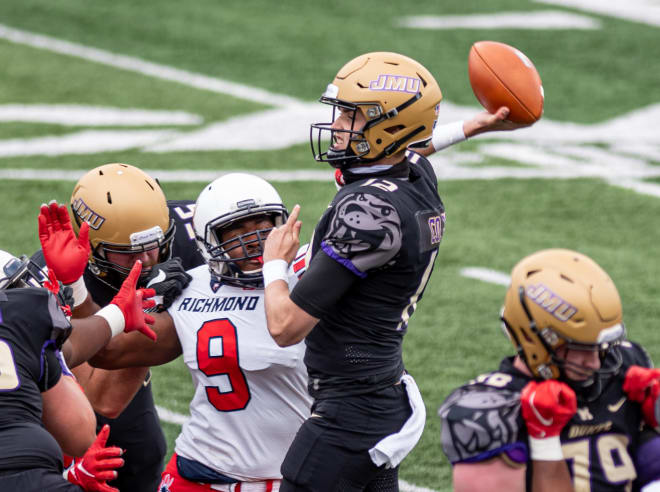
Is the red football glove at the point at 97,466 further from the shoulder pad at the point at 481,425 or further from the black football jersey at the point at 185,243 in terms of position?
the black football jersey at the point at 185,243

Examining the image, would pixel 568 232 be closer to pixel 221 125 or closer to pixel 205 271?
pixel 221 125

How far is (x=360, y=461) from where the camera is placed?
3895mm

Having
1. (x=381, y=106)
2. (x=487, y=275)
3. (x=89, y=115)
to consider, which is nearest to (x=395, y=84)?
(x=381, y=106)

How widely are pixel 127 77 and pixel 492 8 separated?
5.70 metres

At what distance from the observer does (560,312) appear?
331 centimetres

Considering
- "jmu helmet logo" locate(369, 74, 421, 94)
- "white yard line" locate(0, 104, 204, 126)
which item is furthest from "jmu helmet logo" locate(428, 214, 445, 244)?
"white yard line" locate(0, 104, 204, 126)

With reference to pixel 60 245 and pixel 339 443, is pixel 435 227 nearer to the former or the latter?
pixel 339 443

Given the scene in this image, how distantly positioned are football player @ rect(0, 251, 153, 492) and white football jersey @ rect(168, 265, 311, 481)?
234 mm

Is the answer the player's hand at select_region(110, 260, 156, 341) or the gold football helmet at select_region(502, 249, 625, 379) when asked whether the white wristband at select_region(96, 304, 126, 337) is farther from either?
the gold football helmet at select_region(502, 249, 625, 379)

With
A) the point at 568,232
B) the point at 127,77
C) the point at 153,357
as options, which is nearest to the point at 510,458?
the point at 153,357

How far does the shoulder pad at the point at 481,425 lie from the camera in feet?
10.8

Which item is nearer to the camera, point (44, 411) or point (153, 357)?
point (44, 411)

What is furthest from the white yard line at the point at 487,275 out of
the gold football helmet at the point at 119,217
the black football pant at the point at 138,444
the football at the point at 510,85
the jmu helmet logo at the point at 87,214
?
the jmu helmet logo at the point at 87,214

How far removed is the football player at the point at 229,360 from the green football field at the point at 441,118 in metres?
1.90
